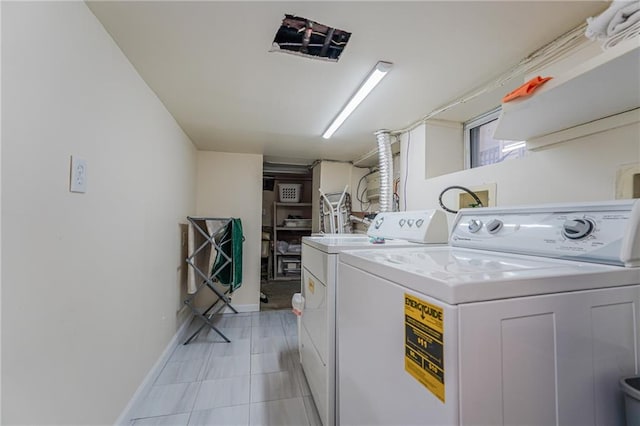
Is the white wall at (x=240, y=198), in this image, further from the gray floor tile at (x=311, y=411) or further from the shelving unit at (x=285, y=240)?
the gray floor tile at (x=311, y=411)

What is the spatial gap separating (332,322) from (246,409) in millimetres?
929

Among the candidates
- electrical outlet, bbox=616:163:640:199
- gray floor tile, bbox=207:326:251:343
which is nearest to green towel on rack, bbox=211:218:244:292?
gray floor tile, bbox=207:326:251:343

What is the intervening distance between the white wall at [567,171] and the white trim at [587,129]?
0.7 inches

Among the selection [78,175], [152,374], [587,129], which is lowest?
[152,374]

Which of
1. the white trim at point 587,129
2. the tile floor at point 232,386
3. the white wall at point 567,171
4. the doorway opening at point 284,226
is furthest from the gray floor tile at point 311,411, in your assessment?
the doorway opening at point 284,226

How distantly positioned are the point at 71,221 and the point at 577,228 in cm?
180

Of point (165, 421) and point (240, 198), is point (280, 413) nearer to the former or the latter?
point (165, 421)

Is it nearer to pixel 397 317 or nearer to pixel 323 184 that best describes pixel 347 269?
pixel 397 317

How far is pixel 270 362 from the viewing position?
219 centimetres

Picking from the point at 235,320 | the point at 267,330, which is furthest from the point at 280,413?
the point at 235,320

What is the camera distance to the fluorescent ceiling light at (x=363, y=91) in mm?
1462

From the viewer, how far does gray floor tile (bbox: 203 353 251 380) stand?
6.55 feet

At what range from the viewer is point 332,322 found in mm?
1313

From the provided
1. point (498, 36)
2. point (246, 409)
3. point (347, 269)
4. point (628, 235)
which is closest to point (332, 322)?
point (347, 269)
